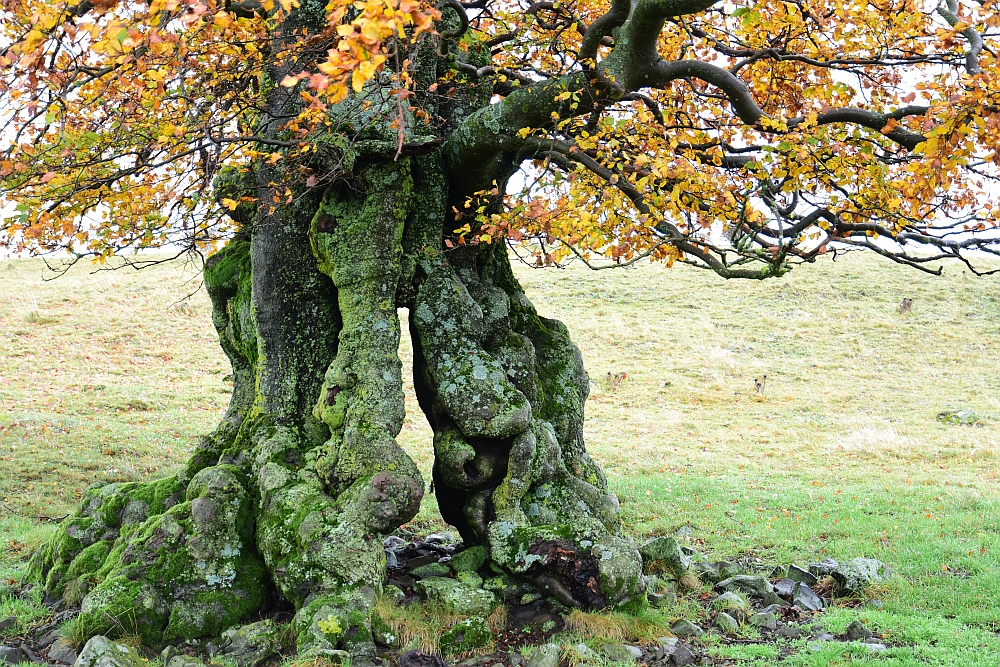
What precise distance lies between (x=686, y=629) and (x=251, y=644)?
5.07 meters

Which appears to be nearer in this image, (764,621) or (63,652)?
(63,652)

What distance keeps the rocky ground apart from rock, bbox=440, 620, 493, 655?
1 cm

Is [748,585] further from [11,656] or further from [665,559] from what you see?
[11,656]

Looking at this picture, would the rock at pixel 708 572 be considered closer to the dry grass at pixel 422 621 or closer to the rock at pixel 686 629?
the rock at pixel 686 629

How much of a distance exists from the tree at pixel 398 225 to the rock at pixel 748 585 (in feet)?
6.11

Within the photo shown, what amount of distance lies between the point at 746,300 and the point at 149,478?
124 ft

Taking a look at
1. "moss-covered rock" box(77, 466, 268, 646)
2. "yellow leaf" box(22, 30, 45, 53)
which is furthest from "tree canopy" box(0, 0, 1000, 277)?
"moss-covered rock" box(77, 466, 268, 646)

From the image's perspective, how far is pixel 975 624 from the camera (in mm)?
9805

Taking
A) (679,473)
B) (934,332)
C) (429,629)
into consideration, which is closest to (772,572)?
(429,629)

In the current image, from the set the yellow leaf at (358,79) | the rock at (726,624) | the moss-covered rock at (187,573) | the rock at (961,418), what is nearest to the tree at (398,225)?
the moss-covered rock at (187,573)

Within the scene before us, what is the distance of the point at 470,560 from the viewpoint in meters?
10.4

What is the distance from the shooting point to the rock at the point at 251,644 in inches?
336

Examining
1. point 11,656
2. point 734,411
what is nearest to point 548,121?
point 11,656

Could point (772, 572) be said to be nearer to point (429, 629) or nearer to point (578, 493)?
point (578, 493)
